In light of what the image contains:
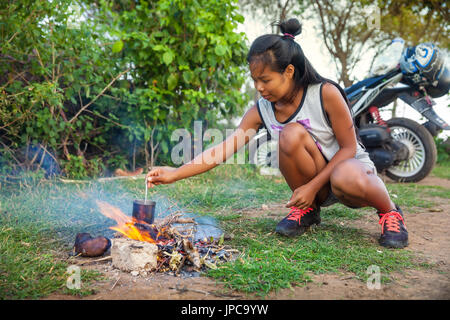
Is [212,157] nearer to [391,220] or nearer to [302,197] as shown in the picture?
[302,197]

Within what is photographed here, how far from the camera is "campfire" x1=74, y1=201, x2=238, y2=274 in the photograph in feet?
5.93

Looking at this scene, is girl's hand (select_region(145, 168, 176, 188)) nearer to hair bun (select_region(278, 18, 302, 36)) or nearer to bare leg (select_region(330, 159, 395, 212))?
bare leg (select_region(330, 159, 395, 212))

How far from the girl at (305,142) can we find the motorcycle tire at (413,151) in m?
2.70

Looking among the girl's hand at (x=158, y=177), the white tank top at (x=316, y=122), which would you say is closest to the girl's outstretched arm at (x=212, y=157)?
Answer: the girl's hand at (x=158, y=177)

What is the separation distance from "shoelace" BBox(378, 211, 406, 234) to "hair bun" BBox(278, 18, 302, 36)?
124 centimetres

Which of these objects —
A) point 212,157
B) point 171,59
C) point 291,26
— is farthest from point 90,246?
point 171,59

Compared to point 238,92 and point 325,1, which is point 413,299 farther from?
point 325,1

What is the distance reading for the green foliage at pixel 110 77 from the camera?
3455 millimetres

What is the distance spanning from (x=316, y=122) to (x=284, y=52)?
50 cm

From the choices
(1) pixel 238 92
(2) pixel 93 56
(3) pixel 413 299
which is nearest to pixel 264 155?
(1) pixel 238 92

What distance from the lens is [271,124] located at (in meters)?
2.54

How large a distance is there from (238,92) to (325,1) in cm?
575

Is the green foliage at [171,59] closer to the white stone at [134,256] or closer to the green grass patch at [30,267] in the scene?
the green grass patch at [30,267]
